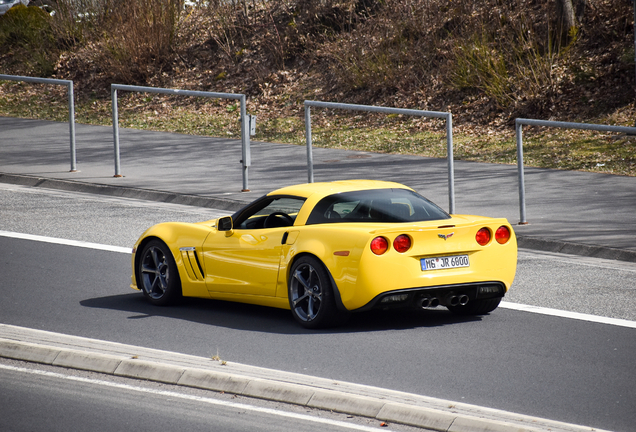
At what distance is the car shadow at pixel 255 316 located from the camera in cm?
859

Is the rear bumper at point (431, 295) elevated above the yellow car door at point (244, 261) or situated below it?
below

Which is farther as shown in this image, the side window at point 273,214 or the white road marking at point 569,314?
the side window at point 273,214

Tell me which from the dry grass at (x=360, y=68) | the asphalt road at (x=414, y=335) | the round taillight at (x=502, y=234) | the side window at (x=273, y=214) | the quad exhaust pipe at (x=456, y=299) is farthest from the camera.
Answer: the dry grass at (x=360, y=68)

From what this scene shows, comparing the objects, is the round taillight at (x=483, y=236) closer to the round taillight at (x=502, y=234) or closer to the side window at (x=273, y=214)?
the round taillight at (x=502, y=234)

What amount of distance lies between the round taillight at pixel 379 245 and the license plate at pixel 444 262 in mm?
335

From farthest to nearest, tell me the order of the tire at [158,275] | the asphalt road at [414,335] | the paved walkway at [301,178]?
the paved walkway at [301,178]
the tire at [158,275]
the asphalt road at [414,335]

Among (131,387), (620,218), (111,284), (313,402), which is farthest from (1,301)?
(620,218)

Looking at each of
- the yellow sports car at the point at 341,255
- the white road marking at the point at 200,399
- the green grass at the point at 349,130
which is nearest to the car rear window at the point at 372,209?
the yellow sports car at the point at 341,255

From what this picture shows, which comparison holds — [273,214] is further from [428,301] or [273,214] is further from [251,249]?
[428,301]

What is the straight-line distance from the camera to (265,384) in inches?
256

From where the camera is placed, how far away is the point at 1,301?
970 centimetres

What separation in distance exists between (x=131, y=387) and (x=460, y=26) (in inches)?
836

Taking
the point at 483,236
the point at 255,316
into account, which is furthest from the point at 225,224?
the point at 483,236

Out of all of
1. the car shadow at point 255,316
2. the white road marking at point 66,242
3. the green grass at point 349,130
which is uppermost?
the green grass at point 349,130
